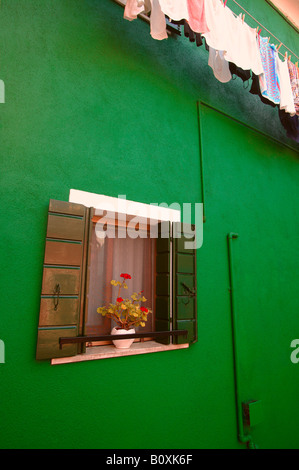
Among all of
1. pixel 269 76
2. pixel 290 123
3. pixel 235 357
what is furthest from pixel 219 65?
pixel 235 357

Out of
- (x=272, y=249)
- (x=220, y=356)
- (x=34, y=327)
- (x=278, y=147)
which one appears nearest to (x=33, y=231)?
(x=34, y=327)

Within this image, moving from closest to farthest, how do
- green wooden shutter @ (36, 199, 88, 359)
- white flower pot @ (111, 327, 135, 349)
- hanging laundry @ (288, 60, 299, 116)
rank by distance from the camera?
1. green wooden shutter @ (36, 199, 88, 359)
2. white flower pot @ (111, 327, 135, 349)
3. hanging laundry @ (288, 60, 299, 116)

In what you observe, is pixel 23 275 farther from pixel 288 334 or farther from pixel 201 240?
pixel 288 334

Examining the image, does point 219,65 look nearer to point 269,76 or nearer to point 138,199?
point 269,76

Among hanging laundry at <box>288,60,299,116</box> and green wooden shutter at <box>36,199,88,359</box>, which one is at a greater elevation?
hanging laundry at <box>288,60,299,116</box>

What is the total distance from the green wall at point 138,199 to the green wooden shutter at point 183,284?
16cm

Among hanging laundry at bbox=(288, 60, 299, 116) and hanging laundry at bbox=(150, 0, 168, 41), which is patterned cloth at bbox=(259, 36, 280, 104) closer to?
hanging laundry at bbox=(288, 60, 299, 116)

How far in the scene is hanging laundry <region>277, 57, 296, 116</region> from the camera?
3.41 meters

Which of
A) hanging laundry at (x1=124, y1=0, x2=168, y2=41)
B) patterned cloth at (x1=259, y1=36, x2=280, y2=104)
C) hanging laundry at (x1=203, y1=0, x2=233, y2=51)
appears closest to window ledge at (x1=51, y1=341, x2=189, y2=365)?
hanging laundry at (x1=124, y1=0, x2=168, y2=41)

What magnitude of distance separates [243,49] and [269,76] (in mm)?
536

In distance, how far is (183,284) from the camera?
2.63m

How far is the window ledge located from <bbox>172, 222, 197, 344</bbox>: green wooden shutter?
0.13 metres

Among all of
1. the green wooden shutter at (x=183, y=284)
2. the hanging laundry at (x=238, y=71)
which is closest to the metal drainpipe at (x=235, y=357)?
the green wooden shutter at (x=183, y=284)

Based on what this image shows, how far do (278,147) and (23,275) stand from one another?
12.7 ft
